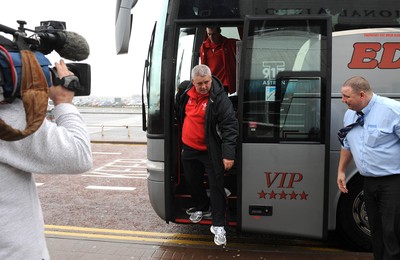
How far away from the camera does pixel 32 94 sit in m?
1.38

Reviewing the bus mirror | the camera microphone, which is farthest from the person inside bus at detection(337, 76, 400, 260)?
the camera microphone

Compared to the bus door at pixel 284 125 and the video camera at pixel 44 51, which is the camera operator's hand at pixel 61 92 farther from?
the bus door at pixel 284 125

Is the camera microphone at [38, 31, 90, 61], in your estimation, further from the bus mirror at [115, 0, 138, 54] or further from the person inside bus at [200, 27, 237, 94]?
the person inside bus at [200, 27, 237, 94]

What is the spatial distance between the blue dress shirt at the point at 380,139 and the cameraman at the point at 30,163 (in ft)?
7.70

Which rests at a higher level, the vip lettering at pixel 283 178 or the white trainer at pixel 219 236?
the vip lettering at pixel 283 178

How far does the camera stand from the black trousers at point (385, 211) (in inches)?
118

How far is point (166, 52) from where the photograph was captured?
4082 millimetres

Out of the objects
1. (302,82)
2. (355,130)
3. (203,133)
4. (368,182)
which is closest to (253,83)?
(302,82)

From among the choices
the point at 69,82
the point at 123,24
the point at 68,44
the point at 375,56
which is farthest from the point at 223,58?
the point at 69,82

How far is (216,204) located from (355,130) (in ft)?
5.50

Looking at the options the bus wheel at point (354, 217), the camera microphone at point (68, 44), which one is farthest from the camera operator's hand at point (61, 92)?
the bus wheel at point (354, 217)

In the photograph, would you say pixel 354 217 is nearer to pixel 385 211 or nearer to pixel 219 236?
pixel 385 211

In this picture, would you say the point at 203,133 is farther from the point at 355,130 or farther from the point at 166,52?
the point at 355,130

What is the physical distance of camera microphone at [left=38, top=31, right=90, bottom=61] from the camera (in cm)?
169
